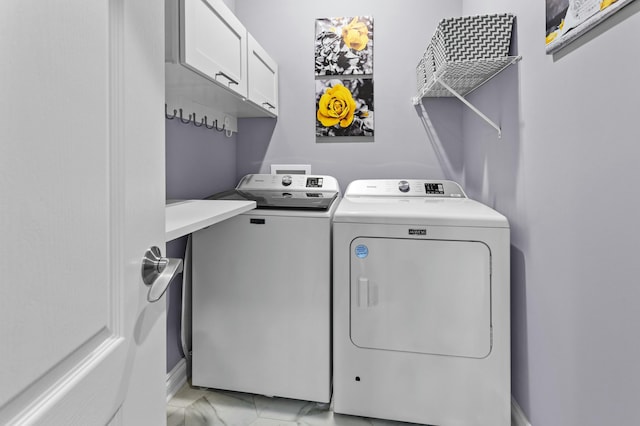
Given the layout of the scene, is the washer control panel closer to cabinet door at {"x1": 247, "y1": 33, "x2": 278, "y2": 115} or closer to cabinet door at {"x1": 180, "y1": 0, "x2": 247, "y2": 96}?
cabinet door at {"x1": 247, "y1": 33, "x2": 278, "y2": 115}

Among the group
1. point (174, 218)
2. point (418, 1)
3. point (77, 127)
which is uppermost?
point (418, 1)

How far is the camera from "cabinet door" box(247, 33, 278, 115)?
1.82 m

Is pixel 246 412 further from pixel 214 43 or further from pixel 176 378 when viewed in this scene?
pixel 214 43

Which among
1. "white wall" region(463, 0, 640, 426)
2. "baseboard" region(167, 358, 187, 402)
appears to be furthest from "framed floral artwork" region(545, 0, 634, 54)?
"baseboard" region(167, 358, 187, 402)

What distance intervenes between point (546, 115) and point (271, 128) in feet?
5.60

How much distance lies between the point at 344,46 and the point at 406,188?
1.09m

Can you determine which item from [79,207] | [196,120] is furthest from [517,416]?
[196,120]

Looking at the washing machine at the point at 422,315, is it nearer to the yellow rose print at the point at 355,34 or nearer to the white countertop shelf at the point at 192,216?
the white countertop shelf at the point at 192,216

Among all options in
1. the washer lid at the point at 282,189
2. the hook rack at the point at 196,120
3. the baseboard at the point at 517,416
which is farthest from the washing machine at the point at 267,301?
the baseboard at the point at 517,416

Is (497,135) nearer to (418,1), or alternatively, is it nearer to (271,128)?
(418,1)

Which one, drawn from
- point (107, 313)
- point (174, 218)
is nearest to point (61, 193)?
point (107, 313)

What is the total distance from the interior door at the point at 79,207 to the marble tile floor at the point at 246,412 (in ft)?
3.90

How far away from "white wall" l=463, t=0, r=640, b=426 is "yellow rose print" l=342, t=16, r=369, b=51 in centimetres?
92

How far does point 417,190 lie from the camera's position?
2121 millimetres
